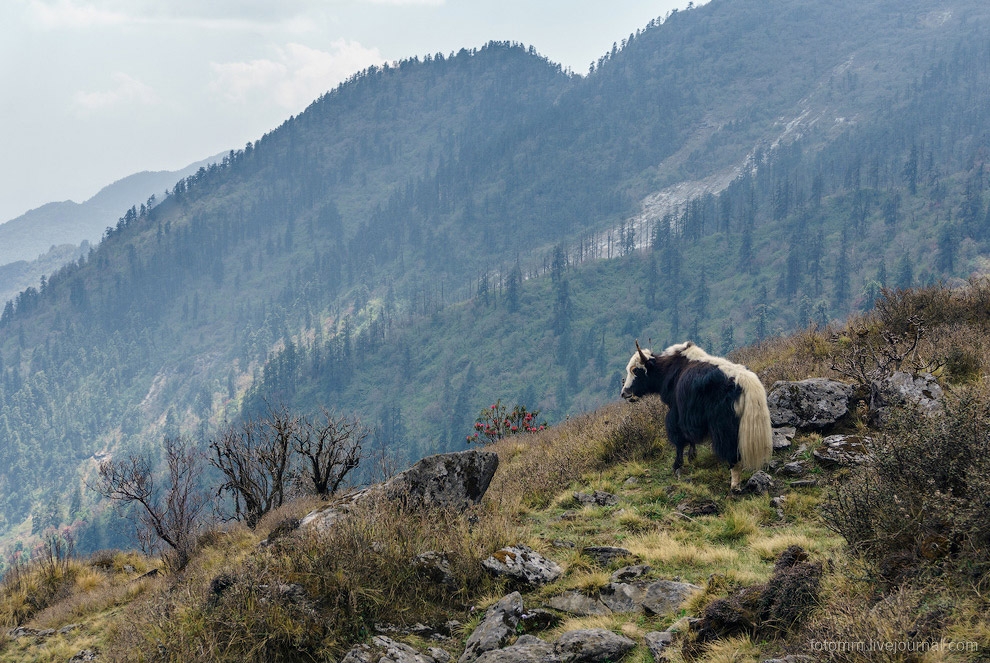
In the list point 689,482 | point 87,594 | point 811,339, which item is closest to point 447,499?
point 689,482

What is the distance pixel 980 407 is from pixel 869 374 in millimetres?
5738

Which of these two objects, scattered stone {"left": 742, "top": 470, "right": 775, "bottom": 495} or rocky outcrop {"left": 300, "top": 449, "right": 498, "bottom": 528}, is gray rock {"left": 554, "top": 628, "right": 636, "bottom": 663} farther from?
scattered stone {"left": 742, "top": 470, "right": 775, "bottom": 495}

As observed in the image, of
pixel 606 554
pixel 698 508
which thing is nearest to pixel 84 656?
pixel 606 554

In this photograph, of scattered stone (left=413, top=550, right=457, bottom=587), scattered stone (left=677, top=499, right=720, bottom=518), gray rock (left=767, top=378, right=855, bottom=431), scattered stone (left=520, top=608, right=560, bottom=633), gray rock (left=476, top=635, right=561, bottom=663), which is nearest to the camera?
gray rock (left=476, top=635, right=561, bottom=663)

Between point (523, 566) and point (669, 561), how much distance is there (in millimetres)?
1840

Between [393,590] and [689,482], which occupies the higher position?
[393,590]

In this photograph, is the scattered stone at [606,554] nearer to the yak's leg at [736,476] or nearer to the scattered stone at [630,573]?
the scattered stone at [630,573]

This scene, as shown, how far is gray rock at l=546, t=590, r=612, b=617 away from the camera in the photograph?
22.3 feet

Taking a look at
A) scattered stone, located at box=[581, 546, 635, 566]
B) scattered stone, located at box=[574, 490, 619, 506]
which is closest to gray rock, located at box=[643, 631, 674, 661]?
scattered stone, located at box=[581, 546, 635, 566]

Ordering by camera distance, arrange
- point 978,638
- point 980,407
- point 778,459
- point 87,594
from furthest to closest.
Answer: point 87,594 < point 778,459 < point 980,407 < point 978,638

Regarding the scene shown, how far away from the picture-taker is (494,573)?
757 cm

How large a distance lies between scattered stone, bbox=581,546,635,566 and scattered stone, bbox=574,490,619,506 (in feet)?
8.41

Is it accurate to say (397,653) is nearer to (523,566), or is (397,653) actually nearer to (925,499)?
(523,566)

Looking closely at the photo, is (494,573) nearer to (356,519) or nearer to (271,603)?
(356,519)
